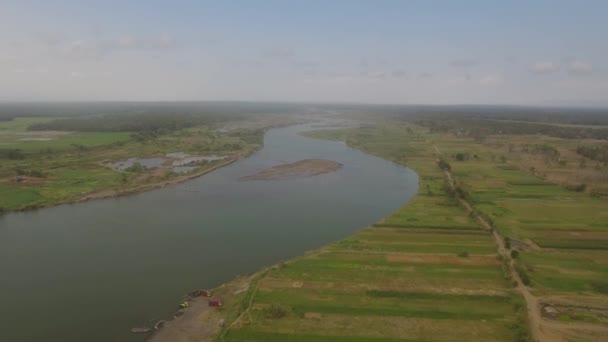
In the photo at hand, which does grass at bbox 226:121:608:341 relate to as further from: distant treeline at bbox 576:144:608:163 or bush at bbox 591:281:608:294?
distant treeline at bbox 576:144:608:163

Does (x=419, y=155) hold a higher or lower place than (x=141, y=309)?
higher

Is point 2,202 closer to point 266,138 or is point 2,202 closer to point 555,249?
point 555,249

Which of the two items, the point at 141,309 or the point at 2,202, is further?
the point at 2,202

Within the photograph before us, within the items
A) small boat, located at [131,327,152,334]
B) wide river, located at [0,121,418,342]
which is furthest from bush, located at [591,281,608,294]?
small boat, located at [131,327,152,334]

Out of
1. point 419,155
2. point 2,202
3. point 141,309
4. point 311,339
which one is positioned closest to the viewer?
point 311,339

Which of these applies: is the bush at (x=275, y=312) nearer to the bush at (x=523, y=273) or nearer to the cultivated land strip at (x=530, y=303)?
the cultivated land strip at (x=530, y=303)

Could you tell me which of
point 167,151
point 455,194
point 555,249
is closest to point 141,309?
point 555,249

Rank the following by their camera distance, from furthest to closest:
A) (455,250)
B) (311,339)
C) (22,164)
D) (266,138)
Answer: (266,138), (22,164), (455,250), (311,339)

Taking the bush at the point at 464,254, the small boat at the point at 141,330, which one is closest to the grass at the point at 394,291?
the bush at the point at 464,254
